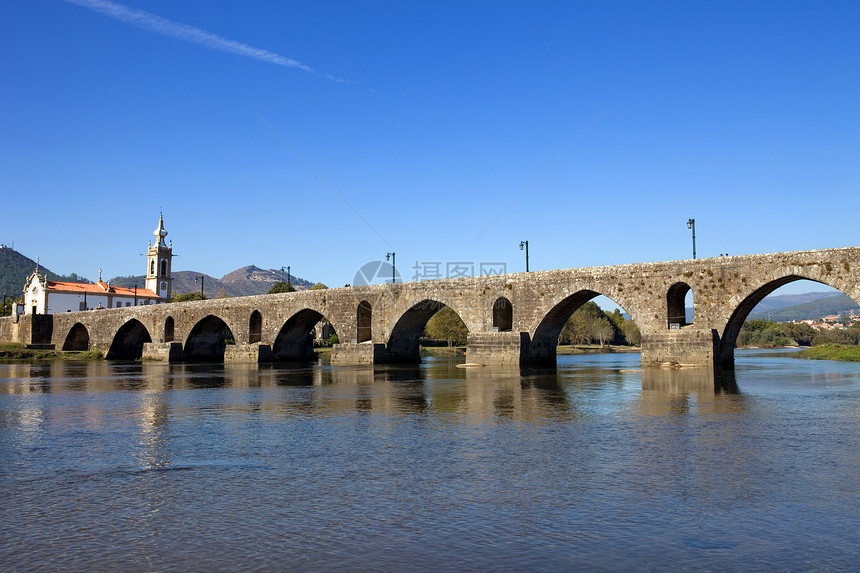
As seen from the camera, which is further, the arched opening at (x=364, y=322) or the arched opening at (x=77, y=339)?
the arched opening at (x=77, y=339)

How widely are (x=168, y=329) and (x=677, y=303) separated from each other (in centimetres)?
4572

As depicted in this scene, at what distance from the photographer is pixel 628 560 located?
5.87 meters

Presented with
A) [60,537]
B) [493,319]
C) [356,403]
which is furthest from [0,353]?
[60,537]

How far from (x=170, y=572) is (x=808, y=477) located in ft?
24.9

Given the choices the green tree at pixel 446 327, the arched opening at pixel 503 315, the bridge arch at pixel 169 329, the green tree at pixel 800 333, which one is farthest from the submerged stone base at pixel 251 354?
the green tree at pixel 800 333

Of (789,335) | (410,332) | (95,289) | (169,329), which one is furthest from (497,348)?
(95,289)

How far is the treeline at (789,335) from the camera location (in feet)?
299

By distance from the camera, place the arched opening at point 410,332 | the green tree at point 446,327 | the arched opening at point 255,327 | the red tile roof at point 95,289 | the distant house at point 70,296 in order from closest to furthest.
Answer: the arched opening at point 410,332, the arched opening at point 255,327, the green tree at point 446,327, the distant house at point 70,296, the red tile roof at point 95,289

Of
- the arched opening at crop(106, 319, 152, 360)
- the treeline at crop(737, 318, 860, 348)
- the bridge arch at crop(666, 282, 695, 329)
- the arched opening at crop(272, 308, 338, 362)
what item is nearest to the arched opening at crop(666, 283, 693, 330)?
the bridge arch at crop(666, 282, 695, 329)

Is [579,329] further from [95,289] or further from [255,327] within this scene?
[95,289]

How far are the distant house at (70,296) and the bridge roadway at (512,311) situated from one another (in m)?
48.9

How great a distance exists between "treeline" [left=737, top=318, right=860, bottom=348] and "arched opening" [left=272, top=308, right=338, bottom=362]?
6438 centimetres

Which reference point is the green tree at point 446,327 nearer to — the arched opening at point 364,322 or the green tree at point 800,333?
the arched opening at point 364,322

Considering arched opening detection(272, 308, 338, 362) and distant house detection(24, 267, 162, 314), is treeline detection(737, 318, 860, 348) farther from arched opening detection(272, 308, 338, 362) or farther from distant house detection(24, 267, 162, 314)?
distant house detection(24, 267, 162, 314)
